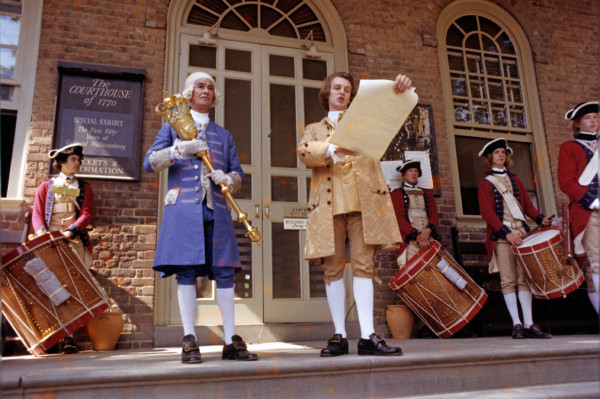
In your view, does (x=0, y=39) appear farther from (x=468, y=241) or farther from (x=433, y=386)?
(x=468, y=241)

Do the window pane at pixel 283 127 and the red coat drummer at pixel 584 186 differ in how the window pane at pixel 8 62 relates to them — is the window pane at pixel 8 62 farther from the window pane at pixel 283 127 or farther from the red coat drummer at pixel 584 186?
the red coat drummer at pixel 584 186

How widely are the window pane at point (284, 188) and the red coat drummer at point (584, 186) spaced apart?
253 cm

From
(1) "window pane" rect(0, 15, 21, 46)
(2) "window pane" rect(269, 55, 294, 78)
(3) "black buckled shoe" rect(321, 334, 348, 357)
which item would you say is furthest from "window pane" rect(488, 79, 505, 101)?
(1) "window pane" rect(0, 15, 21, 46)

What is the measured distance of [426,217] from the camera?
17.0 ft

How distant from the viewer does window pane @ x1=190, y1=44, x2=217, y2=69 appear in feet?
17.4

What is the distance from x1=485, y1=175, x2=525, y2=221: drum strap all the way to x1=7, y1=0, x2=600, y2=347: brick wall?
0.99 meters

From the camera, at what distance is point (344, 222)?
10.2 ft

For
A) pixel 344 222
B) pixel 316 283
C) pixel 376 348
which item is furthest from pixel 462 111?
pixel 376 348

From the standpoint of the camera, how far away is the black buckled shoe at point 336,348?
2.88 meters

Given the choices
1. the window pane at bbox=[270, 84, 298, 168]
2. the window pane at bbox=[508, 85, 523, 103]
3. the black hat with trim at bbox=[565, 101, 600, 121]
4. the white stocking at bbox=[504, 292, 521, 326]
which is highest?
the window pane at bbox=[508, 85, 523, 103]

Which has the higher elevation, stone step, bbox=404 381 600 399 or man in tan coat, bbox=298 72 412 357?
man in tan coat, bbox=298 72 412 357

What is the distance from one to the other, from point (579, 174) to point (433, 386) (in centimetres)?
244

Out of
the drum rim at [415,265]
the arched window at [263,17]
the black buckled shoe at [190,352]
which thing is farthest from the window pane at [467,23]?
the black buckled shoe at [190,352]

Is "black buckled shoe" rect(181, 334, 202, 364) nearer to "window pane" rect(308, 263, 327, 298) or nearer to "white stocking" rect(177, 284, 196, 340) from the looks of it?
"white stocking" rect(177, 284, 196, 340)
